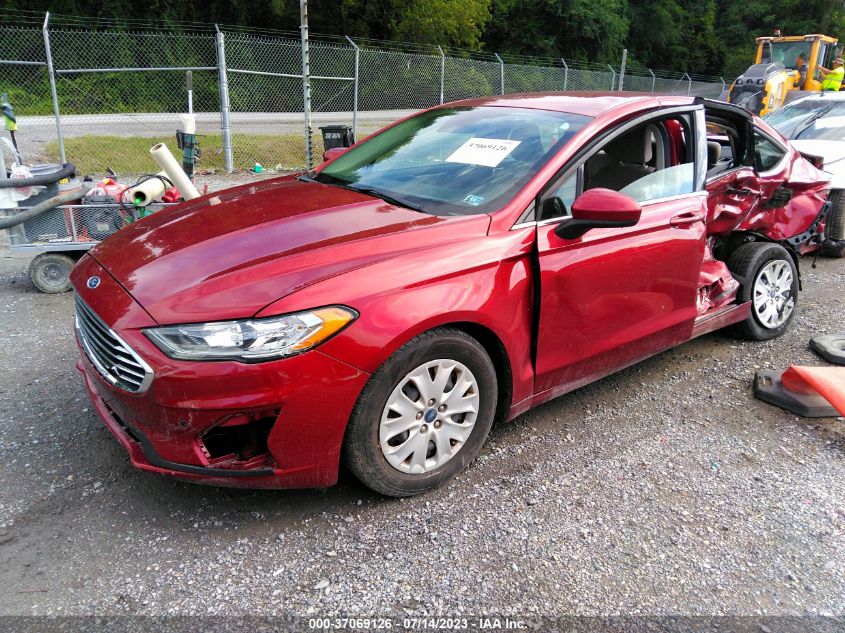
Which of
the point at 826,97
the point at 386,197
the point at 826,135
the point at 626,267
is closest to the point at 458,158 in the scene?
the point at 386,197

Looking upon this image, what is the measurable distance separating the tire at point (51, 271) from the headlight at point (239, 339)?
12.5 ft

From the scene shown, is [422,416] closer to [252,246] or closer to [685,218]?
[252,246]

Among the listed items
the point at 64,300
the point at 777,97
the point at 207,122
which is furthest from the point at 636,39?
the point at 64,300

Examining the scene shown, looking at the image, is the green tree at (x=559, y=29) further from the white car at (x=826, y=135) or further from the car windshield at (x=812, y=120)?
the car windshield at (x=812, y=120)

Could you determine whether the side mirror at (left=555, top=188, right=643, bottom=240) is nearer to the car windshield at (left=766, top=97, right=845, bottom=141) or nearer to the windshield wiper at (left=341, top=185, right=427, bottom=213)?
the windshield wiper at (left=341, top=185, right=427, bottom=213)

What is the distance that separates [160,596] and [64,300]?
3864 millimetres

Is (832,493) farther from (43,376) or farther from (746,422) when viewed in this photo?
(43,376)

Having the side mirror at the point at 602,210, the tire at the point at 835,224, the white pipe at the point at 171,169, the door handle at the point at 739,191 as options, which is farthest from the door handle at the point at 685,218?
the white pipe at the point at 171,169

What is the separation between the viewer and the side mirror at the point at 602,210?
286cm

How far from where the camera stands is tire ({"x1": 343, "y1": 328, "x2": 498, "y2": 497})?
253cm

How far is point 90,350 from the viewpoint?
2.68m

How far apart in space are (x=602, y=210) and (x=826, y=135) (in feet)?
21.6

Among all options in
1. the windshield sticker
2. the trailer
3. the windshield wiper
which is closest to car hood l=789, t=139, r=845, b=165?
the windshield sticker

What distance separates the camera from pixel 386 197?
324 cm
